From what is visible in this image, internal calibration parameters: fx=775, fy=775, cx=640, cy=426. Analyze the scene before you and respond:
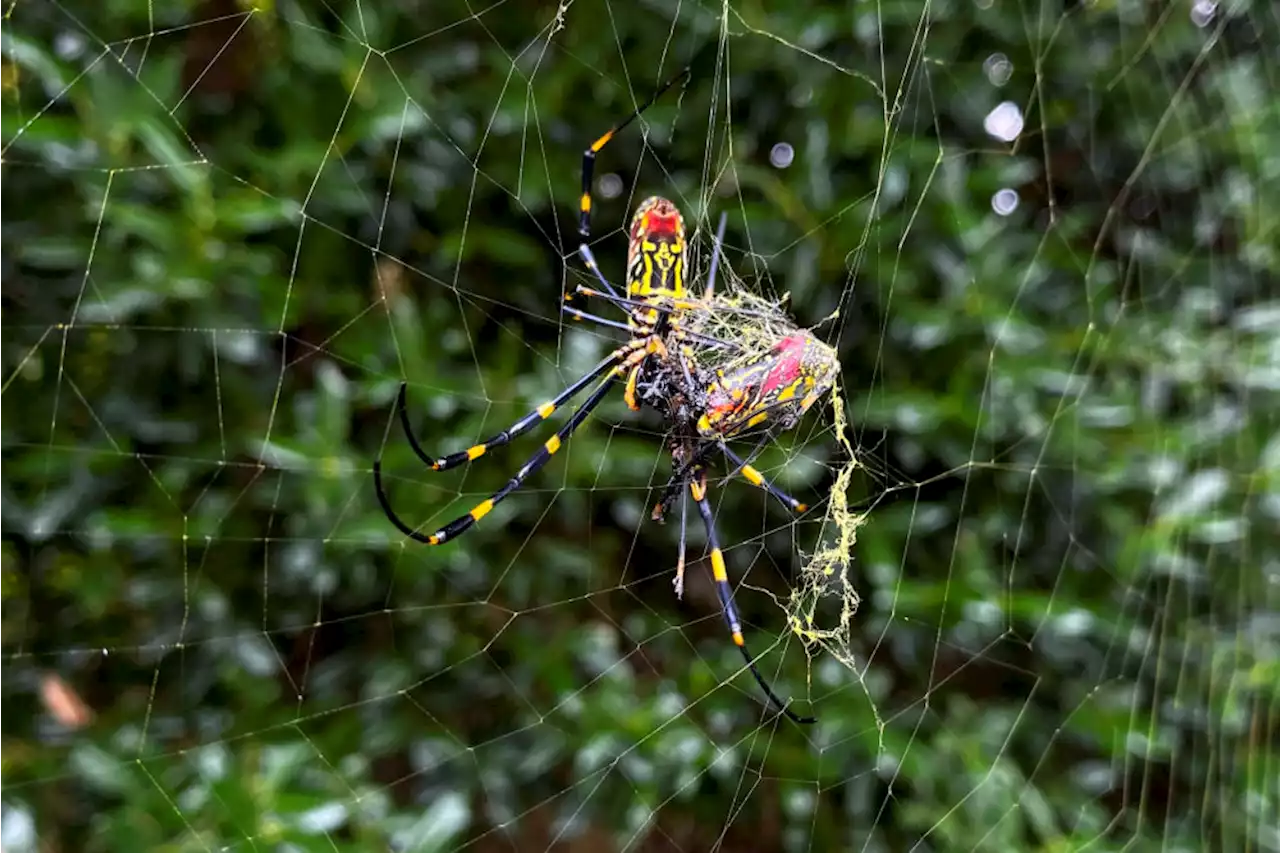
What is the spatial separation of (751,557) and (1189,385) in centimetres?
72

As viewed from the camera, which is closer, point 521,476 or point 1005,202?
point 521,476

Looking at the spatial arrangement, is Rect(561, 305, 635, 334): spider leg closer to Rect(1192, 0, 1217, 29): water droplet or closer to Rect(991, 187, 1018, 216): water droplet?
Rect(991, 187, 1018, 216): water droplet

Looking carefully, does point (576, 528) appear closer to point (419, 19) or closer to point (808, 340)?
point (808, 340)

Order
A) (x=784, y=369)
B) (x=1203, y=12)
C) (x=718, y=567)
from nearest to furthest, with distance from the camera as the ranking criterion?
1. (x=784, y=369)
2. (x=718, y=567)
3. (x=1203, y=12)

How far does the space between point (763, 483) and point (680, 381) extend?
12 centimetres

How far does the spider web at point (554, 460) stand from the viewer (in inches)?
24.8

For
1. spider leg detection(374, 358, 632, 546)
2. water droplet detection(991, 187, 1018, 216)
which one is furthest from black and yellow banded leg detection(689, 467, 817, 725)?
water droplet detection(991, 187, 1018, 216)

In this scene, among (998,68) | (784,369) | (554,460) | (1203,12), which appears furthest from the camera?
(1203,12)

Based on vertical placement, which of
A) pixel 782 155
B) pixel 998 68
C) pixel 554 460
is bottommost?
pixel 554 460

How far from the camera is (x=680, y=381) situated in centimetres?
55

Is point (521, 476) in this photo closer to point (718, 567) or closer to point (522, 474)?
point (522, 474)

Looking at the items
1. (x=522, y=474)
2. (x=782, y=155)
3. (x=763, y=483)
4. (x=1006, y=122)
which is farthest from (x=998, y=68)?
(x=522, y=474)

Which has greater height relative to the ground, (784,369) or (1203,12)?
(1203,12)

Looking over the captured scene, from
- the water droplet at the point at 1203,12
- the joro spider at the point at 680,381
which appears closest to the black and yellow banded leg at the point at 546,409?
the joro spider at the point at 680,381
